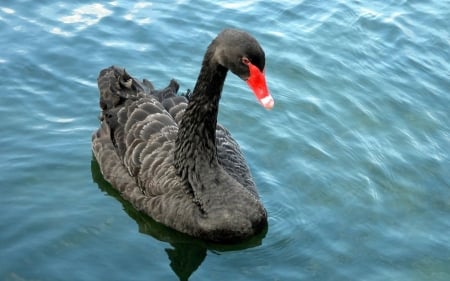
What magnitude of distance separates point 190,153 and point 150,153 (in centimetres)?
48

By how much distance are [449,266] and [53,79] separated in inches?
184

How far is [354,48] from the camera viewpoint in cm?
1027

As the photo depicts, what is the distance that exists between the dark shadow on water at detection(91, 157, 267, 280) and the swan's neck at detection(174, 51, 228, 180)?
51 cm

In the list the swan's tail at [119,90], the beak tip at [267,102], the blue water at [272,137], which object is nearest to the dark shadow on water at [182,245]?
the blue water at [272,137]

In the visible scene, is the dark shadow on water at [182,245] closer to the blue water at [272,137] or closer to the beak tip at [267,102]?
the blue water at [272,137]

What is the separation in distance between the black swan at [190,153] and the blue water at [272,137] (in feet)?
0.67

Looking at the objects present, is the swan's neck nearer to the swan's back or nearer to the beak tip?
the swan's back

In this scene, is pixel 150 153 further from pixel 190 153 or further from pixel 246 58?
pixel 246 58

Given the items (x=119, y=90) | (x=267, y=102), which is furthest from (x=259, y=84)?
(x=119, y=90)

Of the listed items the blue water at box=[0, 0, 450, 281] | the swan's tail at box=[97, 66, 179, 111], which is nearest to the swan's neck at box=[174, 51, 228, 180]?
the blue water at box=[0, 0, 450, 281]

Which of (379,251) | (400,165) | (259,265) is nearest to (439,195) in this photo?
(400,165)

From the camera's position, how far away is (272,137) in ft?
27.2

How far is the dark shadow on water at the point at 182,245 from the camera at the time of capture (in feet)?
21.5

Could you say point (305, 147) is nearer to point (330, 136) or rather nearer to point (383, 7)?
point (330, 136)
